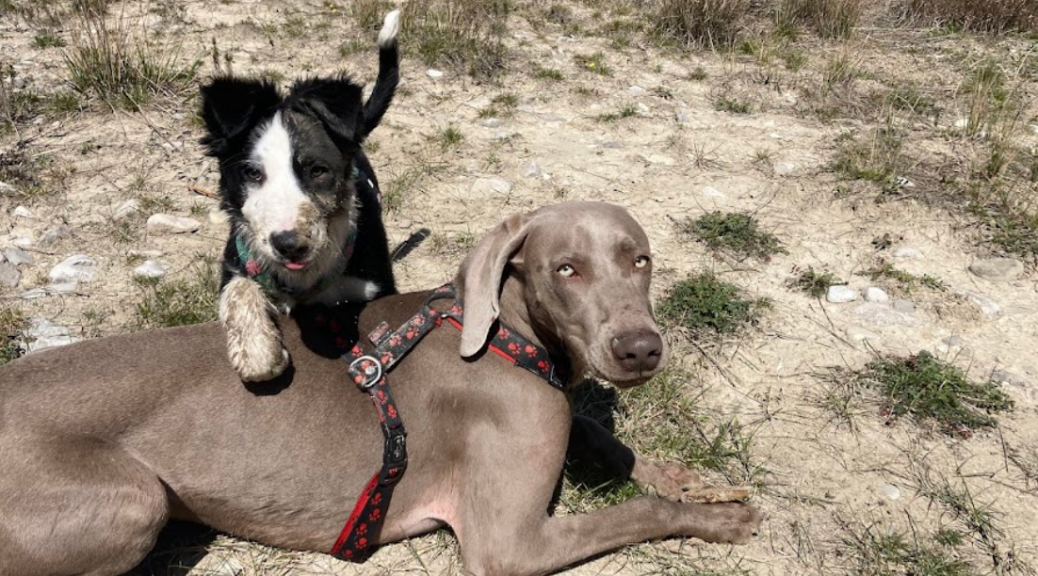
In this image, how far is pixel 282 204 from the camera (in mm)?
3010

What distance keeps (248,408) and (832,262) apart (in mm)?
3733

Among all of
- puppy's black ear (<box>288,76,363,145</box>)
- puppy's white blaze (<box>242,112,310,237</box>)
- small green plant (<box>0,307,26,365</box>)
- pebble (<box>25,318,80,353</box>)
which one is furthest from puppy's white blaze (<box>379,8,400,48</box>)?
small green plant (<box>0,307,26,365</box>)

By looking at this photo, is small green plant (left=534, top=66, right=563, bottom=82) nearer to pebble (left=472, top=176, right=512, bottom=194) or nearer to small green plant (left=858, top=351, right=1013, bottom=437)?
pebble (left=472, top=176, right=512, bottom=194)

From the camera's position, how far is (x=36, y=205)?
16.6 feet

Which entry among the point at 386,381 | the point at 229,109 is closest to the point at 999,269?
the point at 386,381

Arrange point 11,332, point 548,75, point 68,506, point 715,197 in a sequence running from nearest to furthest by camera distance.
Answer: point 68,506, point 11,332, point 715,197, point 548,75

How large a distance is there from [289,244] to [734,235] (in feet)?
10.3

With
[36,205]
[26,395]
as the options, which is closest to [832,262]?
[26,395]

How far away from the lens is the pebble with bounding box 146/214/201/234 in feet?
16.1

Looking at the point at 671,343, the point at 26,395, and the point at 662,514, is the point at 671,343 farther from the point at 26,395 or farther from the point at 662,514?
the point at 26,395

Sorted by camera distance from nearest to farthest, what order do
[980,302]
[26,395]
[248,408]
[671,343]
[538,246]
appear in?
[26,395], [248,408], [538,246], [671,343], [980,302]

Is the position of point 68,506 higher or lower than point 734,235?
higher

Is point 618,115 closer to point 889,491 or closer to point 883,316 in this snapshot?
point 883,316

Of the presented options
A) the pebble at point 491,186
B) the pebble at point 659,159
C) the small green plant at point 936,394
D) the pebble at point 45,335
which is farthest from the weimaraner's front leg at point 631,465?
the pebble at point 659,159
